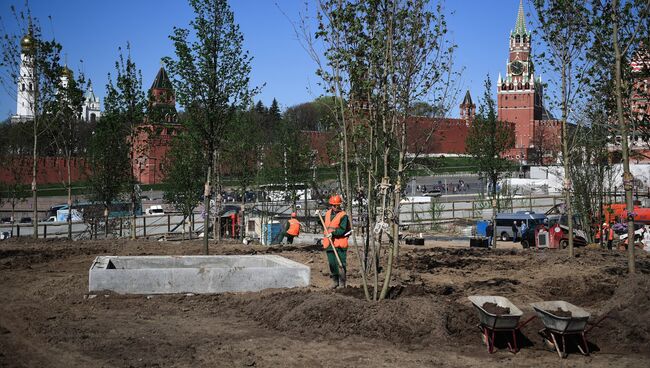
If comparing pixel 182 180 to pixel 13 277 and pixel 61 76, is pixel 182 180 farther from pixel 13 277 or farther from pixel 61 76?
pixel 13 277

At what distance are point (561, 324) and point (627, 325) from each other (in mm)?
1605

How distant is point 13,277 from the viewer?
14258 mm

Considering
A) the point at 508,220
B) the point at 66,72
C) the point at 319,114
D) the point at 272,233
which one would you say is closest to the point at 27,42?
the point at 66,72

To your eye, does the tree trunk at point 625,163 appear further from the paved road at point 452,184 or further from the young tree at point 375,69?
the paved road at point 452,184

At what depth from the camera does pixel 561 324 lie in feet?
26.7

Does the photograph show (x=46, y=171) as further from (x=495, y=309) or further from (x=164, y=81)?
(x=495, y=309)

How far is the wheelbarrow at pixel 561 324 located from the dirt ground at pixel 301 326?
18 centimetres

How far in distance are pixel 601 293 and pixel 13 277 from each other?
11501mm

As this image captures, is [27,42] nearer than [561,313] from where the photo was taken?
No

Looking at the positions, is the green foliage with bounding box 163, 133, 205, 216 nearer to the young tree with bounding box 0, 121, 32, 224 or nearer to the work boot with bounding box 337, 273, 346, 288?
the work boot with bounding box 337, 273, 346, 288

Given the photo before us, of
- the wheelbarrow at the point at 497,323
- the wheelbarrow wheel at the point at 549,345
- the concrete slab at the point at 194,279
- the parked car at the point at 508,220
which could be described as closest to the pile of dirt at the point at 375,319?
the wheelbarrow at the point at 497,323

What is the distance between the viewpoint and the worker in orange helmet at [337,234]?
1195cm

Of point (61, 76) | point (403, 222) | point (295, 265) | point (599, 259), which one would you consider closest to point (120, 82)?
point (61, 76)

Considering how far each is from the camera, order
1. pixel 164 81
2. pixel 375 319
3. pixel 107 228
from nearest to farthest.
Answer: pixel 375 319 < pixel 164 81 < pixel 107 228
